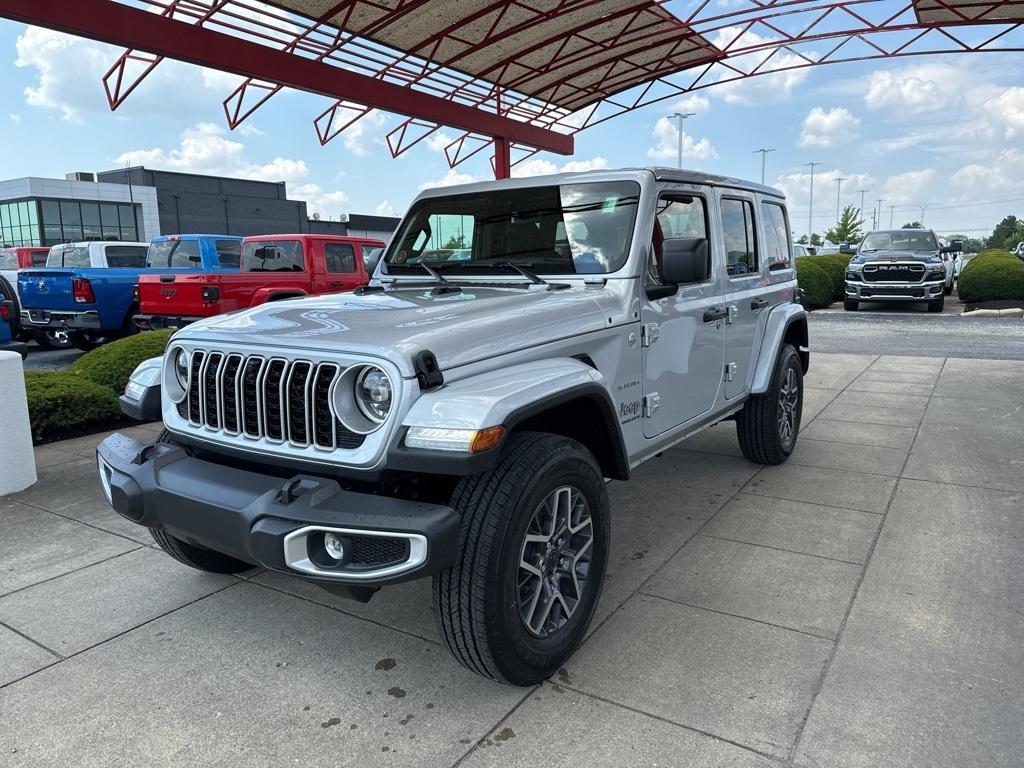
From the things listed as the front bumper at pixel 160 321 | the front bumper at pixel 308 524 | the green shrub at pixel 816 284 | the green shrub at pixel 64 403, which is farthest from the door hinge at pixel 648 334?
the green shrub at pixel 816 284

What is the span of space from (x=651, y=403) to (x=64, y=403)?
17.5ft

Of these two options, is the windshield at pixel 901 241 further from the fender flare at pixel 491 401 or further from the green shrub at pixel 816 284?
the fender flare at pixel 491 401

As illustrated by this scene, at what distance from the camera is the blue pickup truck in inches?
460

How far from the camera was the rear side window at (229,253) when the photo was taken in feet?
42.3

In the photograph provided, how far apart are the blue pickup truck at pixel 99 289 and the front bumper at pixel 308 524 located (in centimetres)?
1052

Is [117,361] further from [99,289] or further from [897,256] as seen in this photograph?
[897,256]

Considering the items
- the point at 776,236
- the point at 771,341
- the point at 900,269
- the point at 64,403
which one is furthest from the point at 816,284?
the point at 64,403

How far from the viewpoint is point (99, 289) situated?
11.7 metres

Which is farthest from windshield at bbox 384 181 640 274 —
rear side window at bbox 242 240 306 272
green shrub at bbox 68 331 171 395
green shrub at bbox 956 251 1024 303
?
green shrub at bbox 956 251 1024 303

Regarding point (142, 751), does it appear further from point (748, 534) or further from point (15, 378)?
point (15, 378)

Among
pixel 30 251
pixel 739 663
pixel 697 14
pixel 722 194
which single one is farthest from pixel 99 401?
A: pixel 30 251

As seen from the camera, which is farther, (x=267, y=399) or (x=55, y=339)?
(x=55, y=339)

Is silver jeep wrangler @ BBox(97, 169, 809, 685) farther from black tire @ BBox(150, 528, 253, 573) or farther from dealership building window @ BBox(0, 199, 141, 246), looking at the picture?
dealership building window @ BBox(0, 199, 141, 246)

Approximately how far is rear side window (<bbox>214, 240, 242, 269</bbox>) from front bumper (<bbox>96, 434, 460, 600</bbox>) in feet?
36.0
